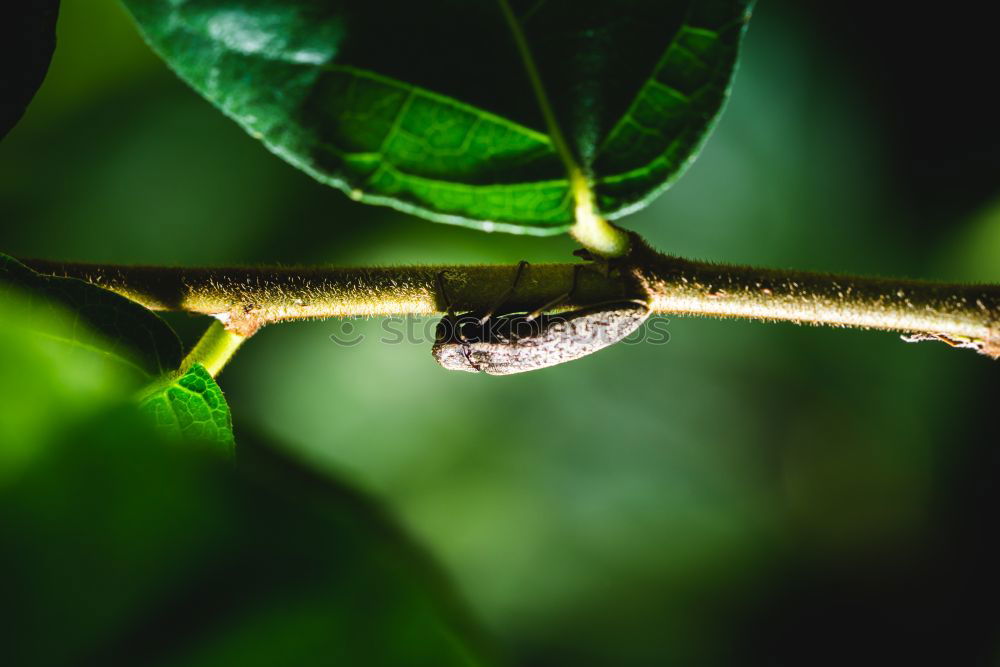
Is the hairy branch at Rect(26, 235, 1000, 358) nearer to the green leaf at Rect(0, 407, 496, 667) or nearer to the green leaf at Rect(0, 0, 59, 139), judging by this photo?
the green leaf at Rect(0, 0, 59, 139)

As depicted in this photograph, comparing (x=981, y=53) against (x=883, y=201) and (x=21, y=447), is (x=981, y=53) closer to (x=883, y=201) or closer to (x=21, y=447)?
(x=883, y=201)

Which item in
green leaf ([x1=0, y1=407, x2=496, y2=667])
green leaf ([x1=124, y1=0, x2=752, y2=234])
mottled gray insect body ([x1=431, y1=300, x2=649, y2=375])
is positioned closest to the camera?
green leaf ([x1=0, y1=407, x2=496, y2=667])

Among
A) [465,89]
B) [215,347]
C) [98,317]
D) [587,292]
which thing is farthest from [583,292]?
[98,317]

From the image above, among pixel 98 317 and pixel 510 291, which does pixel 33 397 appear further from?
pixel 510 291

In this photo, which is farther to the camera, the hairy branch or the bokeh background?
the bokeh background

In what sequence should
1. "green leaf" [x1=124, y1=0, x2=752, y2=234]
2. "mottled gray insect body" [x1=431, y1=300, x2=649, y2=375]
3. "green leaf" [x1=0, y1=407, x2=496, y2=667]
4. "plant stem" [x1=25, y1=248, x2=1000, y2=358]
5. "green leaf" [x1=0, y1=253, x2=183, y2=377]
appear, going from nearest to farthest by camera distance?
"green leaf" [x1=0, y1=407, x2=496, y2=667] < "green leaf" [x1=124, y1=0, x2=752, y2=234] < "green leaf" [x1=0, y1=253, x2=183, y2=377] < "plant stem" [x1=25, y1=248, x2=1000, y2=358] < "mottled gray insect body" [x1=431, y1=300, x2=649, y2=375]

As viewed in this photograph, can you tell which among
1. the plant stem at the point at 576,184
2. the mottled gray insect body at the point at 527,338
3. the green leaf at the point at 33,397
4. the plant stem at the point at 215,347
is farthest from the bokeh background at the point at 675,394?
the green leaf at the point at 33,397

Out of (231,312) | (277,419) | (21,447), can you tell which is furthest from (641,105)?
(277,419)

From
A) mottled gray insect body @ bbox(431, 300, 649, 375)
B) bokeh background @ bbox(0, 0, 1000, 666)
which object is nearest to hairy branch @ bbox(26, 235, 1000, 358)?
mottled gray insect body @ bbox(431, 300, 649, 375)
